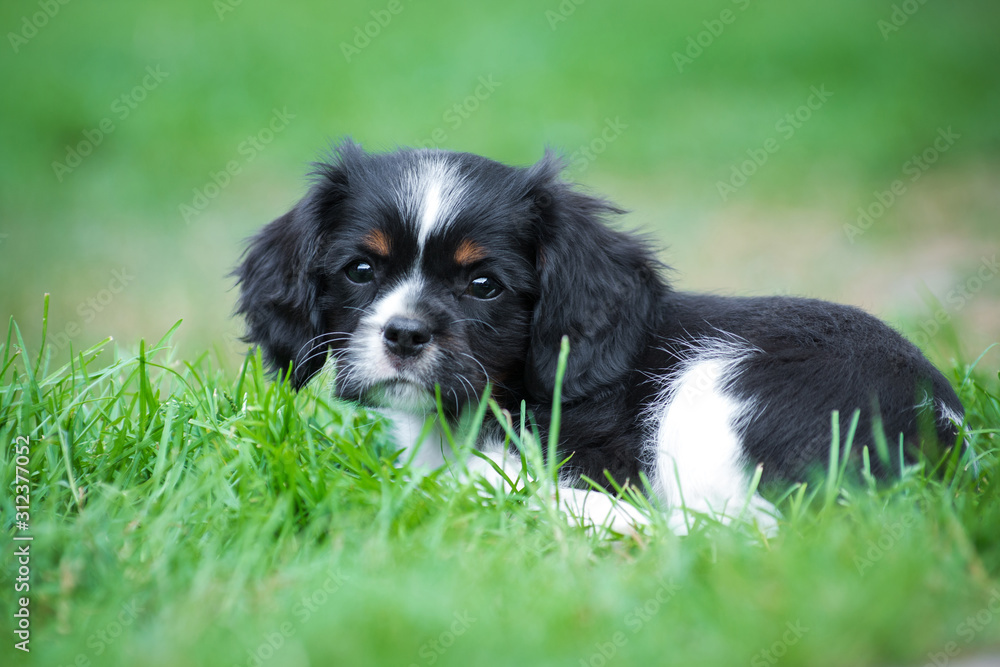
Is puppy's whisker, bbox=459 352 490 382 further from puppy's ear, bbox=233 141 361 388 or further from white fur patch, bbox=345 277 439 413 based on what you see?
puppy's ear, bbox=233 141 361 388

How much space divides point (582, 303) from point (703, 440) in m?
0.64

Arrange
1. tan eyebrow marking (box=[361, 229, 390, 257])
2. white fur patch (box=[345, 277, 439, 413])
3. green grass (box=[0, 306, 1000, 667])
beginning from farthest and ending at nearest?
1. tan eyebrow marking (box=[361, 229, 390, 257])
2. white fur patch (box=[345, 277, 439, 413])
3. green grass (box=[0, 306, 1000, 667])

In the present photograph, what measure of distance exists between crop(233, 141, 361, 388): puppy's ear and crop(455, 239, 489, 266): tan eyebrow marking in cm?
55

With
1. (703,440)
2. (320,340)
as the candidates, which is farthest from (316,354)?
(703,440)

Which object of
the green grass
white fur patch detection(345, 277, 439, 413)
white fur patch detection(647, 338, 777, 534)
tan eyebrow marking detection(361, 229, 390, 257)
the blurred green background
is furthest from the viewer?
the blurred green background

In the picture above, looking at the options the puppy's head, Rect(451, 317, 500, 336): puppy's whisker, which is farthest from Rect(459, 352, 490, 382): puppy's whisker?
Rect(451, 317, 500, 336): puppy's whisker

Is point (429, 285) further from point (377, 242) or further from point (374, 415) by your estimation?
point (374, 415)

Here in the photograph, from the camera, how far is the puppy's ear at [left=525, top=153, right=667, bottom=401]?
125 inches

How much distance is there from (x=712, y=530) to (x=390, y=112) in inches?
344

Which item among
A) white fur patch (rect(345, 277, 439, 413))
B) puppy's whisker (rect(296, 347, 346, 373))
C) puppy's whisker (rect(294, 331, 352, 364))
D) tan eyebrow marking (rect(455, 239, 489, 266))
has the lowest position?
puppy's whisker (rect(296, 347, 346, 373))

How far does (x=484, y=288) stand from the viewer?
10.3 ft

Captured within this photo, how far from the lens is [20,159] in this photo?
31.1 ft

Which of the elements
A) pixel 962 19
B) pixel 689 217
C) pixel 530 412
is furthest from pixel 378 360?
pixel 962 19

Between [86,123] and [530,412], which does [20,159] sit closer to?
[86,123]
